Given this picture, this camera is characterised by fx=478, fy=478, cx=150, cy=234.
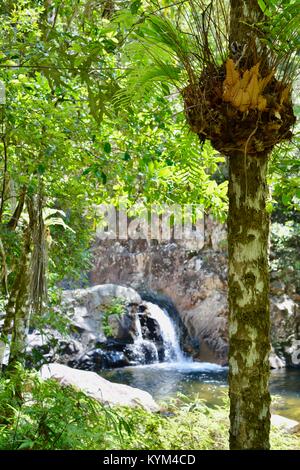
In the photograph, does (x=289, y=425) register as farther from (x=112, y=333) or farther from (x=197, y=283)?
(x=197, y=283)

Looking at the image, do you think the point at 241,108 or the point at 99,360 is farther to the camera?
the point at 99,360

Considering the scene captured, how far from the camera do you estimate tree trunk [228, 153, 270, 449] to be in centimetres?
174

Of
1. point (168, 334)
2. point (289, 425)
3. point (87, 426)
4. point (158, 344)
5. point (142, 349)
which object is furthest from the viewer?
point (168, 334)

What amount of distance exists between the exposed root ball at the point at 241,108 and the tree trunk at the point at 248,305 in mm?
87

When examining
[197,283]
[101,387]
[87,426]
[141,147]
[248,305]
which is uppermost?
[141,147]

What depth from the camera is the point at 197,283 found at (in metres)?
12.0

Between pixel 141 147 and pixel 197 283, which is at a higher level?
pixel 141 147

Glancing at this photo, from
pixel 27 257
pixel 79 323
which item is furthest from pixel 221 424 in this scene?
pixel 79 323

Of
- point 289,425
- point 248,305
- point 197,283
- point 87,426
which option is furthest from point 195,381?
point 248,305

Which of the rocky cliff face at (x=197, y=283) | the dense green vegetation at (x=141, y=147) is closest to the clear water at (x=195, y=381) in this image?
the rocky cliff face at (x=197, y=283)

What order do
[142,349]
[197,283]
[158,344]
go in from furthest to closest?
[197,283], [158,344], [142,349]

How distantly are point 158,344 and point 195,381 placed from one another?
7.07 feet

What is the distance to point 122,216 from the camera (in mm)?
13133

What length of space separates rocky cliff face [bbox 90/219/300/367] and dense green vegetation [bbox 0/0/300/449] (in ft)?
19.6
